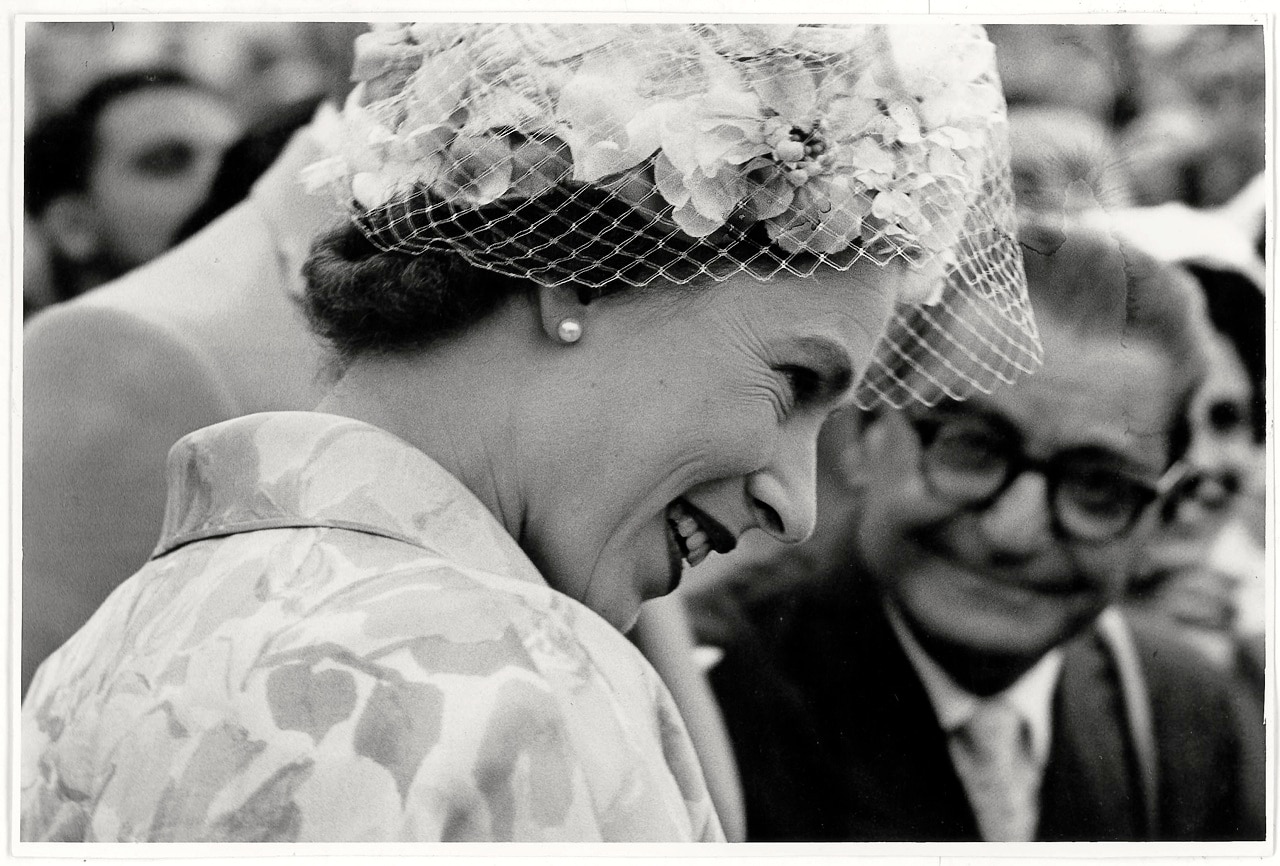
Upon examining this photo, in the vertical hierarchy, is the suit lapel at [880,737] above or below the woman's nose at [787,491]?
below

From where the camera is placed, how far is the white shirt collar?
232 cm

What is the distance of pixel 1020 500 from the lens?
2330 mm

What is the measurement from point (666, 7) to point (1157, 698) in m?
1.24

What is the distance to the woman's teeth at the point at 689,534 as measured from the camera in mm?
1884

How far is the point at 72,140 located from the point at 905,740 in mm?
1504

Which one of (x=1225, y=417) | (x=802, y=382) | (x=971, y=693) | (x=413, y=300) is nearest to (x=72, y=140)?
(x=413, y=300)

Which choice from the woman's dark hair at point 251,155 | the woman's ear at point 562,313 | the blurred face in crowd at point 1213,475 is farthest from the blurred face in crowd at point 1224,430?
the woman's dark hair at point 251,155

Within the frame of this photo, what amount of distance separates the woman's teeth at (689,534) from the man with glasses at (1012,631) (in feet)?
1.29

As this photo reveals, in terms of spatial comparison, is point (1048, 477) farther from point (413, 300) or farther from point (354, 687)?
point (354, 687)

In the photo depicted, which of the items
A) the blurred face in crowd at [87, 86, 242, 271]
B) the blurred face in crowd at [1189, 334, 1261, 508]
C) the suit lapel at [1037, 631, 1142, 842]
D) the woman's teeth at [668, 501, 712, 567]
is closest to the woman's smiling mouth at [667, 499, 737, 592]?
the woman's teeth at [668, 501, 712, 567]

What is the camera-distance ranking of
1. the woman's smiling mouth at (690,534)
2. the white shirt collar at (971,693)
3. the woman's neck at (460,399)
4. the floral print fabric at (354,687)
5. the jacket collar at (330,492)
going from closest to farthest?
the floral print fabric at (354,687), the jacket collar at (330,492), the woman's neck at (460,399), the woman's smiling mouth at (690,534), the white shirt collar at (971,693)

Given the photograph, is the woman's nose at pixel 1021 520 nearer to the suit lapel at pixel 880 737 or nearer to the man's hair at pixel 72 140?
the suit lapel at pixel 880 737

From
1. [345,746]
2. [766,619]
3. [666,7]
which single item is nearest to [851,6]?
[666,7]

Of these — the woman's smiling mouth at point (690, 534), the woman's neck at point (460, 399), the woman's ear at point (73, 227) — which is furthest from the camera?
the woman's ear at point (73, 227)
